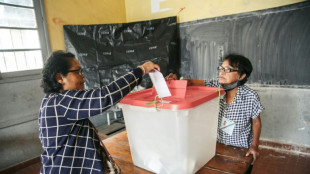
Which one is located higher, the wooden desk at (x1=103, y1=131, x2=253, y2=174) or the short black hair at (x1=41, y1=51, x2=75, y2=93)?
the short black hair at (x1=41, y1=51, x2=75, y2=93)

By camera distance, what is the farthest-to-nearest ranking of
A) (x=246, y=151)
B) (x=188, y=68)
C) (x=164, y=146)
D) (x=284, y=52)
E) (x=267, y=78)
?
(x=188, y=68) → (x=267, y=78) → (x=284, y=52) → (x=246, y=151) → (x=164, y=146)

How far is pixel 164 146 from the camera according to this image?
0.82m

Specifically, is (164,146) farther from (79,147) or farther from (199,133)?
(79,147)

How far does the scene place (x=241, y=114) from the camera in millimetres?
1271

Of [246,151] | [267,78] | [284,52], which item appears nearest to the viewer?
[246,151]

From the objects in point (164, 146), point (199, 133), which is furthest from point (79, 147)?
point (199, 133)

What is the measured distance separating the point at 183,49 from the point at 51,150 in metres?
2.46

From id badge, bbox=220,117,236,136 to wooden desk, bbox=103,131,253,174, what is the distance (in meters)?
0.10

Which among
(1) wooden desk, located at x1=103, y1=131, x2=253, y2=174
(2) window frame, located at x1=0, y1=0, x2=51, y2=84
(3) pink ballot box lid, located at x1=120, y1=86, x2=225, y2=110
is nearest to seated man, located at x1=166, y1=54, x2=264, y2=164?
(1) wooden desk, located at x1=103, y1=131, x2=253, y2=174

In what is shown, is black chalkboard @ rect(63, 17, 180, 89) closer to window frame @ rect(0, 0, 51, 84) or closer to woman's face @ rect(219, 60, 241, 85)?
window frame @ rect(0, 0, 51, 84)

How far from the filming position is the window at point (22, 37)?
2.30 metres

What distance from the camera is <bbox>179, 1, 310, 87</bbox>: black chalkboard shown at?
6.93ft

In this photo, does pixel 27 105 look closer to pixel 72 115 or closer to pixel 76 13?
pixel 76 13

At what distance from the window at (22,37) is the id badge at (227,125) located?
8.19ft
